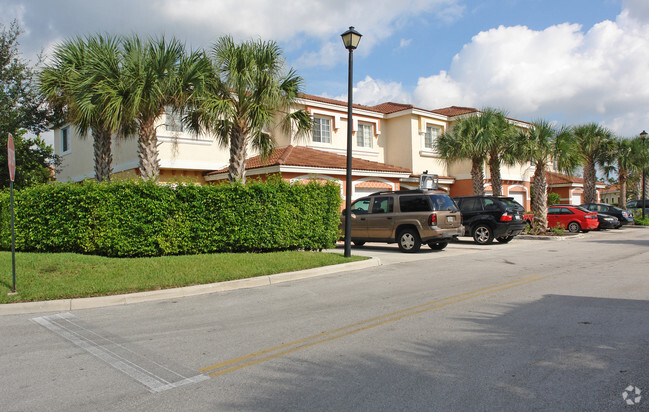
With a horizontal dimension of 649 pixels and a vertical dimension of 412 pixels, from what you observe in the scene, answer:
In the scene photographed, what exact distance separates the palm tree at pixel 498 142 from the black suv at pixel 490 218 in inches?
235

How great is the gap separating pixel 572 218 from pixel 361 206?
576 inches

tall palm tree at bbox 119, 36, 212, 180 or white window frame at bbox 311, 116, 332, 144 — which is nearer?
tall palm tree at bbox 119, 36, 212, 180

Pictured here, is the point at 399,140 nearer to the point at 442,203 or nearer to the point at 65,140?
the point at 442,203

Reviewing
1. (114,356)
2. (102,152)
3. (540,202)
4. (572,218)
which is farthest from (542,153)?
(114,356)

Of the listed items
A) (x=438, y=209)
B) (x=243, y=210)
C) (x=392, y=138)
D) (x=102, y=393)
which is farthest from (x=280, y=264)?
(x=392, y=138)

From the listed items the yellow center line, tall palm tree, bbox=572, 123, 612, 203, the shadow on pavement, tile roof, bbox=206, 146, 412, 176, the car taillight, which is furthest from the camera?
tall palm tree, bbox=572, 123, 612, 203

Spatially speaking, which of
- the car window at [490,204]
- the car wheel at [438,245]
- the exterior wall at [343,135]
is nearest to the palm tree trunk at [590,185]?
the exterior wall at [343,135]

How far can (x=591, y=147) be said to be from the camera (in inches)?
1314

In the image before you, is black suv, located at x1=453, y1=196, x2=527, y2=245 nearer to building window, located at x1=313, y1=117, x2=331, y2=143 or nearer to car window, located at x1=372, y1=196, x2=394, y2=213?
car window, located at x1=372, y1=196, x2=394, y2=213

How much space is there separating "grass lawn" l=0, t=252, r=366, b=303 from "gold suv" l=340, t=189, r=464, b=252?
10.9 ft

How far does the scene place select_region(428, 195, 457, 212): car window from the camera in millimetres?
14875

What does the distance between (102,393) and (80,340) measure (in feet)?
6.78

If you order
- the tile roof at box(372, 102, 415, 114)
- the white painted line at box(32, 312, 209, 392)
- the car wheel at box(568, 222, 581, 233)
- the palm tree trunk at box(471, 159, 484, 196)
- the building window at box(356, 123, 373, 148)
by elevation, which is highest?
the tile roof at box(372, 102, 415, 114)

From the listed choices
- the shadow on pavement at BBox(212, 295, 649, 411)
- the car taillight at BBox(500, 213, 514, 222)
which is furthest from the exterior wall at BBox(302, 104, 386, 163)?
the shadow on pavement at BBox(212, 295, 649, 411)
